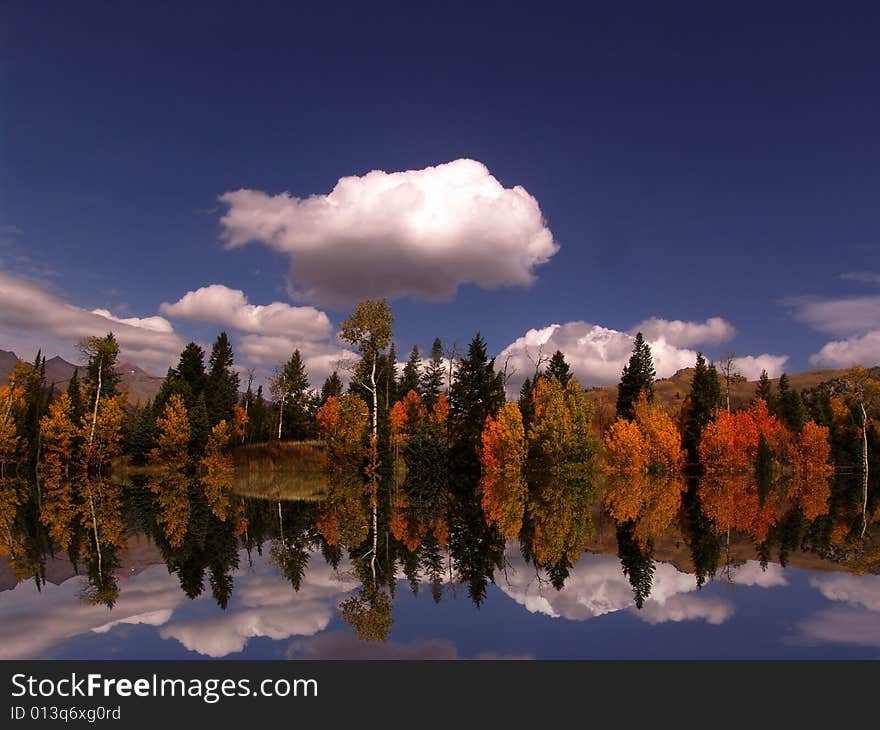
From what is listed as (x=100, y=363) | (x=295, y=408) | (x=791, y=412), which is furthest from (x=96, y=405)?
(x=791, y=412)

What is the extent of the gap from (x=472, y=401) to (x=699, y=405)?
90.1 feet

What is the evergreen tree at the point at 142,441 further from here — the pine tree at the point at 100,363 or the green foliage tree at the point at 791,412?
the green foliage tree at the point at 791,412

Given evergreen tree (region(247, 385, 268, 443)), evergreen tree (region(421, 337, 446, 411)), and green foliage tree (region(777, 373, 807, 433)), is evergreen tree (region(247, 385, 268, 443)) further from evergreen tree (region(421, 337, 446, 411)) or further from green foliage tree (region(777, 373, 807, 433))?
green foliage tree (region(777, 373, 807, 433))

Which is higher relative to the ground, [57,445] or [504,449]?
[57,445]

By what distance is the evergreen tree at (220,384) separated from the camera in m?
78.8

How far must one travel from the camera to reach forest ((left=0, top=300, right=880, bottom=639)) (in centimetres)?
1717

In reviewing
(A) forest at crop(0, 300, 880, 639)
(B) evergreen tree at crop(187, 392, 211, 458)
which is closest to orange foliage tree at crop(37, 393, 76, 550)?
(A) forest at crop(0, 300, 880, 639)

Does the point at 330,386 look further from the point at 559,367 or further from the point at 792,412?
the point at 792,412

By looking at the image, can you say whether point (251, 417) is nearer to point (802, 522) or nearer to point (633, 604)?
point (802, 522)

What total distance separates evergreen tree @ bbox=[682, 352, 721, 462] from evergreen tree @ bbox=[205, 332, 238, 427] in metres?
57.1

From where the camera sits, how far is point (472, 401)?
→ 70312mm

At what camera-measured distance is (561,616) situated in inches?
420

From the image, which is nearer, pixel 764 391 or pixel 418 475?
pixel 418 475
